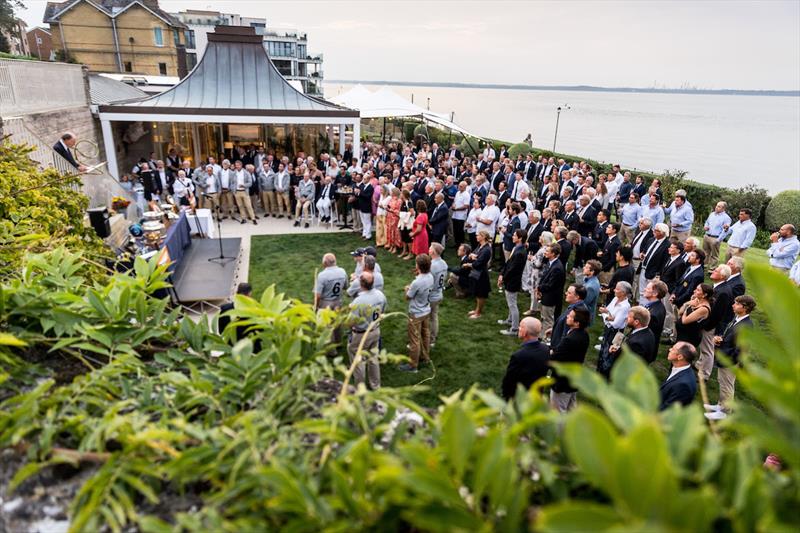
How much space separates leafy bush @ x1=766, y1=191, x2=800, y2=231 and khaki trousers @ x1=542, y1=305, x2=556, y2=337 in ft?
38.8

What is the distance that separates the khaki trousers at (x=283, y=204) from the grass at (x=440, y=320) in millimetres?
2288

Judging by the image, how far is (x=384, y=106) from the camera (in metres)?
20.5

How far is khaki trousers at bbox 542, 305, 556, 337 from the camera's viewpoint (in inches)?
309

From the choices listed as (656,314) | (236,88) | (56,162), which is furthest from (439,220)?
(236,88)

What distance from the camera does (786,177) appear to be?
42219 millimetres

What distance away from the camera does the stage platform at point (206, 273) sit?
8953 millimetres

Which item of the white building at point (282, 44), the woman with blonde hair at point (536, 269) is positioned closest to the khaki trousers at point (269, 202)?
the woman with blonde hair at point (536, 269)

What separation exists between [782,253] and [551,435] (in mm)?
10396

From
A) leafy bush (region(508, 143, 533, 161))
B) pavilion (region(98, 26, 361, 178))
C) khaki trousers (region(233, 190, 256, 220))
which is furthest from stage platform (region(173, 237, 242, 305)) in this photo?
leafy bush (region(508, 143, 533, 161))

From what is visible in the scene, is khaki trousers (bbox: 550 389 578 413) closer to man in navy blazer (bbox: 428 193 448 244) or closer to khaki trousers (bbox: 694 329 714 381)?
khaki trousers (bbox: 694 329 714 381)

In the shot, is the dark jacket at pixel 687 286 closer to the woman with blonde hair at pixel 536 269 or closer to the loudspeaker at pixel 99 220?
the woman with blonde hair at pixel 536 269

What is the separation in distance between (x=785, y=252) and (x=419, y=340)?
7.30 metres

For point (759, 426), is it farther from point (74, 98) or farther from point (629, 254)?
point (74, 98)

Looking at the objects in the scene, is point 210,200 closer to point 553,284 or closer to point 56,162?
point 56,162
